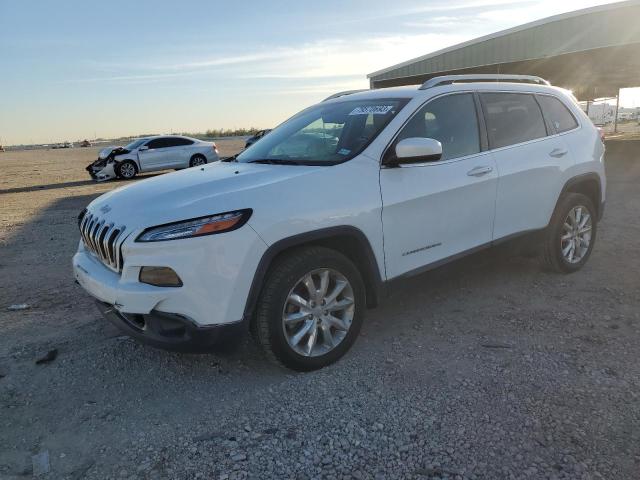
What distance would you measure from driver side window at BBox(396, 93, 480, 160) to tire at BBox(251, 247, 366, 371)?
3.68ft

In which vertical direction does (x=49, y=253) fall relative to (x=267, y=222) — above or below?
below

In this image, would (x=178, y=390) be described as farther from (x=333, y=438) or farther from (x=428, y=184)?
(x=428, y=184)

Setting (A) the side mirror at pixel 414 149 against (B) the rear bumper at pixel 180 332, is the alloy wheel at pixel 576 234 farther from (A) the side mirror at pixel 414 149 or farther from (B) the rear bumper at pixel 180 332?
Result: (B) the rear bumper at pixel 180 332

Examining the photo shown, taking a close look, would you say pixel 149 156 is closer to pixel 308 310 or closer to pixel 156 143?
pixel 156 143

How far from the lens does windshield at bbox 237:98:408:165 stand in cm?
362

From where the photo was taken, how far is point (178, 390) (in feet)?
10.6

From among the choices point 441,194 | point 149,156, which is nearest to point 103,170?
point 149,156

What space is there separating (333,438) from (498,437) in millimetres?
847

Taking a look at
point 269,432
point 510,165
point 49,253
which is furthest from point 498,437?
point 49,253

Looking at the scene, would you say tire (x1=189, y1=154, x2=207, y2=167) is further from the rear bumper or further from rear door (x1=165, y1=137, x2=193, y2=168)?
the rear bumper

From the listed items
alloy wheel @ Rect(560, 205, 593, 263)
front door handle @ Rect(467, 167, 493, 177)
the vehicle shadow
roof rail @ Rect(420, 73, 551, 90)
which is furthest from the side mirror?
the vehicle shadow

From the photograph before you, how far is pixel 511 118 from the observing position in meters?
4.44

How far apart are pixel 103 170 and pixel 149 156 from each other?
5.21 ft

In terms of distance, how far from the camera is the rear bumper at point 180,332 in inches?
112
